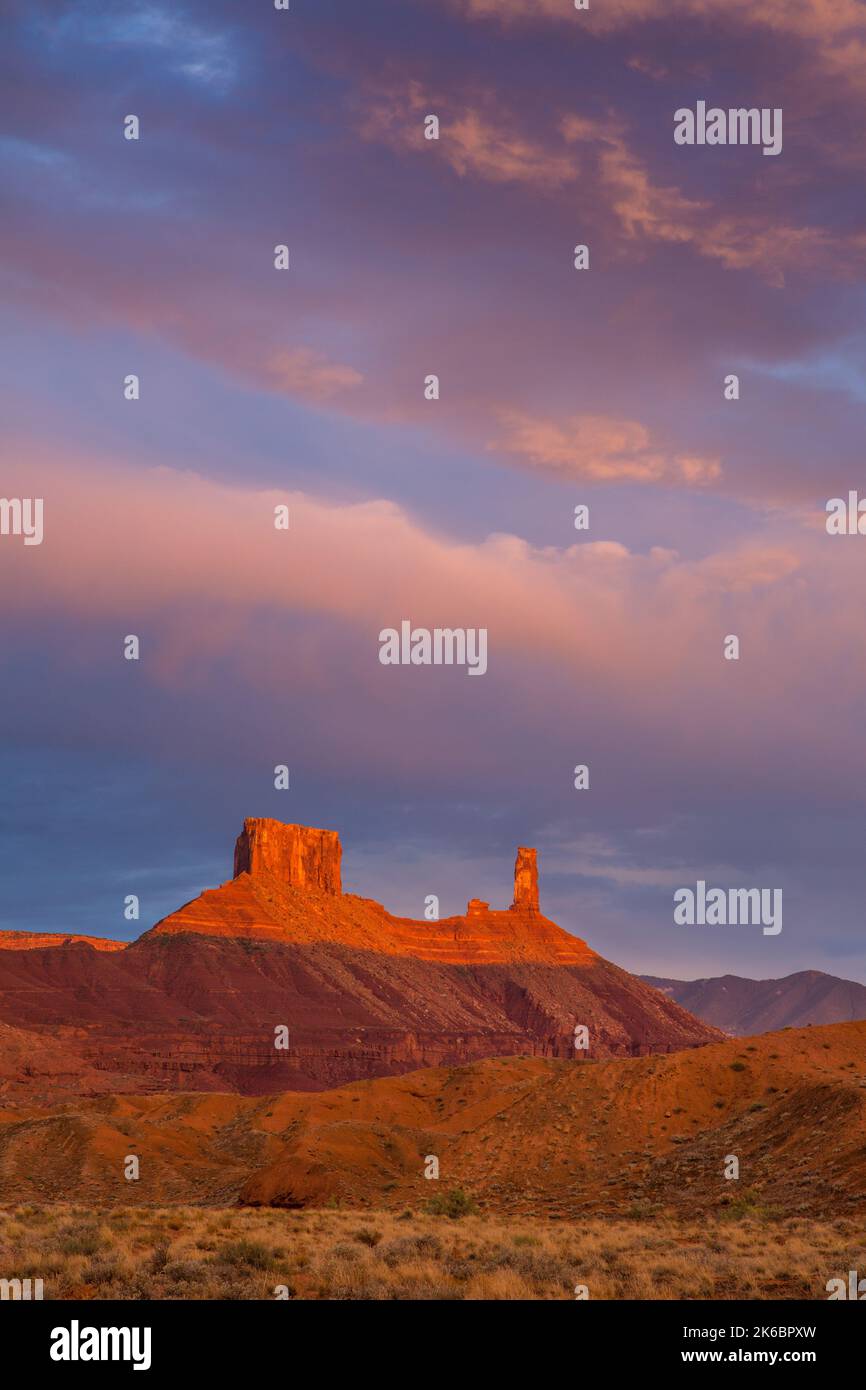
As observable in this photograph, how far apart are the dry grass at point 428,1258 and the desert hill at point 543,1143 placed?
20.3ft

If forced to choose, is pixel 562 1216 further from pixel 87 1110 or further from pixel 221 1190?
pixel 87 1110

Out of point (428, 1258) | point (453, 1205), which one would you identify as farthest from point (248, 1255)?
point (453, 1205)

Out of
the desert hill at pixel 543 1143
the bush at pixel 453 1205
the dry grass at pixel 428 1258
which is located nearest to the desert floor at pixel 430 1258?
the dry grass at pixel 428 1258

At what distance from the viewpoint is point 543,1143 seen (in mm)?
51344

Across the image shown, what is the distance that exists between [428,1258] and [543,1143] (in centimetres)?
2713

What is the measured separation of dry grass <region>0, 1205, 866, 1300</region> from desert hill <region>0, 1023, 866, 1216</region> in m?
6.19

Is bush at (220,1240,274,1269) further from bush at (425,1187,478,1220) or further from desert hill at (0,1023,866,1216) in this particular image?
bush at (425,1187,478,1220)

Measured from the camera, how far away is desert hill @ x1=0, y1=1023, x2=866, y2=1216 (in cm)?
4084

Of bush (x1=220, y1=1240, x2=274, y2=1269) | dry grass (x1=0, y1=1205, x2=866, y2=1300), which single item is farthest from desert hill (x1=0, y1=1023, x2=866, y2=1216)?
bush (x1=220, y1=1240, x2=274, y2=1269)

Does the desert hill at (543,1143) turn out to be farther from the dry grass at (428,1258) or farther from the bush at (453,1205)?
the dry grass at (428,1258)

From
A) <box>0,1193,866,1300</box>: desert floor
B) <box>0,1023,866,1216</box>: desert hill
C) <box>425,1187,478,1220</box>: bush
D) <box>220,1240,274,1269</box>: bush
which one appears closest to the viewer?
<box>0,1193,866,1300</box>: desert floor

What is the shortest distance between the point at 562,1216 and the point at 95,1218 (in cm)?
1388

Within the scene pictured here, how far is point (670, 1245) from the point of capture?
95.0 ft
